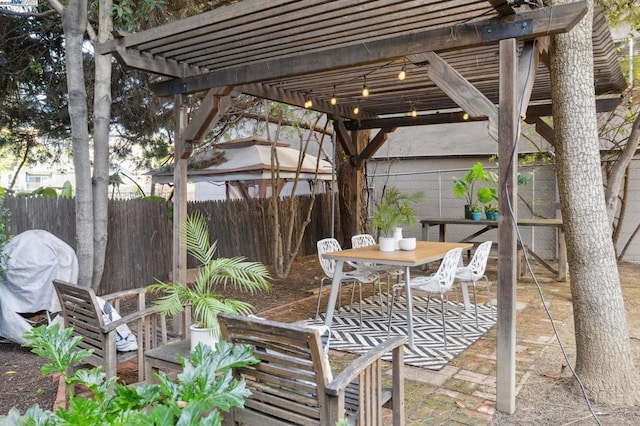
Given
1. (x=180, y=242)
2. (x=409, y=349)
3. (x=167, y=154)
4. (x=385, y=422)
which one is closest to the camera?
(x=385, y=422)

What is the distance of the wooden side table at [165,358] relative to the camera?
2.69 metres

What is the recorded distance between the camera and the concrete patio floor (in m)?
2.97

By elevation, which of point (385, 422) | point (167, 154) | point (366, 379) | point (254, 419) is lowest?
point (385, 422)

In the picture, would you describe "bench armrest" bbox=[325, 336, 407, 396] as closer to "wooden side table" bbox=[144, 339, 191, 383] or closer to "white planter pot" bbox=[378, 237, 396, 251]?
"wooden side table" bbox=[144, 339, 191, 383]

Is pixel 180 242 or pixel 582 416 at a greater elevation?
pixel 180 242

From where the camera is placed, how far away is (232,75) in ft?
14.5

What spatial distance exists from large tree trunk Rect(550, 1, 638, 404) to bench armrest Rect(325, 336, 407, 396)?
1.50 metres

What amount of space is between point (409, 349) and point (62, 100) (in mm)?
6061

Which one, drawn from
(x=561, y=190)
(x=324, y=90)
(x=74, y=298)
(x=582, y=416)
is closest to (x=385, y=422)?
(x=582, y=416)

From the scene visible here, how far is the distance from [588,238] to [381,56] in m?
1.94

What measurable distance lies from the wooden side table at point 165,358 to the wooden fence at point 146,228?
11.0ft

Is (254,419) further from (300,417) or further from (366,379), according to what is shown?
(366,379)

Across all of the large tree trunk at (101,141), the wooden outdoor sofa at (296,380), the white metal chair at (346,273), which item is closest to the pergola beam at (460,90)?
the wooden outdoor sofa at (296,380)

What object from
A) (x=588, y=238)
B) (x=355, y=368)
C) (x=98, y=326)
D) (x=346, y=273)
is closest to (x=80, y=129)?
(x=98, y=326)
